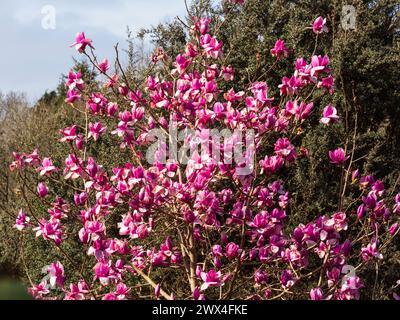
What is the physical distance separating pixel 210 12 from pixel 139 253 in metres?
4.47

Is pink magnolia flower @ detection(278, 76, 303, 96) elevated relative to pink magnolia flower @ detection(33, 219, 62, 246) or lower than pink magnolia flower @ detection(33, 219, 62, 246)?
elevated

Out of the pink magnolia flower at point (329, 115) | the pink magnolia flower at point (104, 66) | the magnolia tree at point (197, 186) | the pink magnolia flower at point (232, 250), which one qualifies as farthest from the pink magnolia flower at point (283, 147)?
the pink magnolia flower at point (104, 66)

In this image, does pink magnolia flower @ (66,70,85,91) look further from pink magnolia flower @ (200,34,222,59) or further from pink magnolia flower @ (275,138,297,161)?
pink magnolia flower @ (275,138,297,161)

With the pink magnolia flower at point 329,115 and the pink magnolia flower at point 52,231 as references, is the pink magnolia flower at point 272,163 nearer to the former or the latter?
the pink magnolia flower at point 329,115

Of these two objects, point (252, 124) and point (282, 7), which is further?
point (282, 7)

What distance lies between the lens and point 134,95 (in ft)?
12.1

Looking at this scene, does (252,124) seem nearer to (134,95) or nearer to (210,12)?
(134,95)

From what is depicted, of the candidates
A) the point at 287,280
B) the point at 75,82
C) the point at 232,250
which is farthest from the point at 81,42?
the point at 287,280

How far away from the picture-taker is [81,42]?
357 cm

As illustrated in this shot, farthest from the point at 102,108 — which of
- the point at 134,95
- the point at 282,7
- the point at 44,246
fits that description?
the point at 282,7

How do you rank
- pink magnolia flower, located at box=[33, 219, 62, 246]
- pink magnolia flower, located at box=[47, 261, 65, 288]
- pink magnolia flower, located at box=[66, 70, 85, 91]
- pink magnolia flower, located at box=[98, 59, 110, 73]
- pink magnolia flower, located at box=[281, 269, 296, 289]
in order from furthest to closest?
pink magnolia flower, located at box=[98, 59, 110, 73], pink magnolia flower, located at box=[66, 70, 85, 91], pink magnolia flower, located at box=[281, 269, 296, 289], pink magnolia flower, located at box=[33, 219, 62, 246], pink magnolia flower, located at box=[47, 261, 65, 288]

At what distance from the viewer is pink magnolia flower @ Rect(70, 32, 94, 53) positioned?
3.57 metres

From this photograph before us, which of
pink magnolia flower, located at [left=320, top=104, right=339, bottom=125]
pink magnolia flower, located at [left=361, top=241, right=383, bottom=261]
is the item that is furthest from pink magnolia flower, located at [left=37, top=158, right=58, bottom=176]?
pink magnolia flower, located at [left=361, top=241, right=383, bottom=261]
